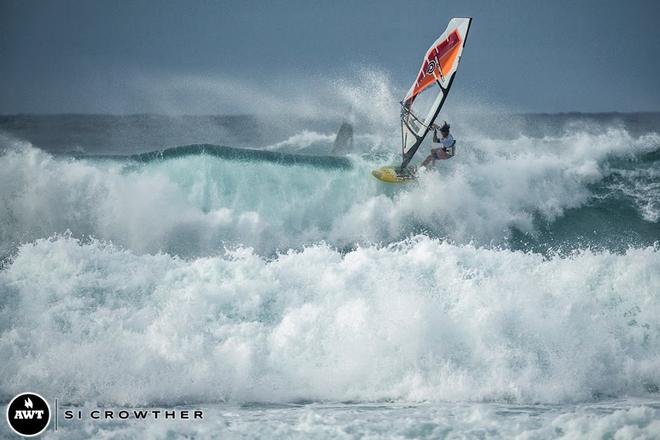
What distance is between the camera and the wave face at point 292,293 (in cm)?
824

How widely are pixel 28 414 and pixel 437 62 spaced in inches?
440

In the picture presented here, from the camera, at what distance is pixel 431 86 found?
47.8 feet

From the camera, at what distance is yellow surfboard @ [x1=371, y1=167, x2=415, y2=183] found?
14.9 m

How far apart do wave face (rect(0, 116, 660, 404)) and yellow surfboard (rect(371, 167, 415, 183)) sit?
42cm

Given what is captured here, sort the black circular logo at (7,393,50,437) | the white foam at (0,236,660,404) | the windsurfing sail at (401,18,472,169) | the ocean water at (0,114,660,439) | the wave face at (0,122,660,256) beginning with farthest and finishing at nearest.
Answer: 1. the windsurfing sail at (401,18,472,169)
2. the wave face at (0,122,660,256)
3. the white foam at (0,236,660,404)
4. the ocean water at (0,114,660,439)
5. the black circular logo at (7,393,50,437)

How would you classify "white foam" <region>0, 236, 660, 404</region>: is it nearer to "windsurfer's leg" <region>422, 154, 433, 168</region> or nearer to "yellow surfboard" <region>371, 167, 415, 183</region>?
"yellow surfboard" <region>371, 167, 415, 183</region>

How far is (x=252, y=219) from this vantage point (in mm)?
13820

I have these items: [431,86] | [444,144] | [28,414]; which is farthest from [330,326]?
[431,86]

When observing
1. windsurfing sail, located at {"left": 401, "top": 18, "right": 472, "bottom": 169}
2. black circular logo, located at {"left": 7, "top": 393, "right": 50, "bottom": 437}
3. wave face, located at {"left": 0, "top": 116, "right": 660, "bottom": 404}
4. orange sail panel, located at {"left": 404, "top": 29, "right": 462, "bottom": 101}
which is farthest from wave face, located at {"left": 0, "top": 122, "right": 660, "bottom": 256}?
black circular logo, located at {"left": 7, "top": 393, "right": 50, "bottom": 437}

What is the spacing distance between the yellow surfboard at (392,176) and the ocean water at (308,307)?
0.22 m

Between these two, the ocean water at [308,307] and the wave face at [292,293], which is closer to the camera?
the ocean water at [308,307]

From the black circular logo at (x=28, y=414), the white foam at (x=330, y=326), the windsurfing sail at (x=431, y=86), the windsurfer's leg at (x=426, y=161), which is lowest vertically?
the black circular logo at (x=28, y=414)

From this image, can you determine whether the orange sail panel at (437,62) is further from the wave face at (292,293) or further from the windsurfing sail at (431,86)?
the wave face at (292,293)

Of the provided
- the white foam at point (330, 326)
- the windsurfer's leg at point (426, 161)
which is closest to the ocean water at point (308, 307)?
the white foam at point (330, 326)
